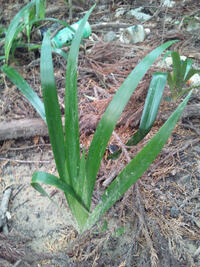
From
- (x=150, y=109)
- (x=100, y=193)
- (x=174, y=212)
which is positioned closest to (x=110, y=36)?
(x=150, y=109)

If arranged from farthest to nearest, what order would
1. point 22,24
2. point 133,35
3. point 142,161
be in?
point 133,35
point 22,24
point 142,161

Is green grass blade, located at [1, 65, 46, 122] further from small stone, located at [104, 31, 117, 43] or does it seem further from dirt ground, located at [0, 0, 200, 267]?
small stone, located at [104, 31, 117, 43]

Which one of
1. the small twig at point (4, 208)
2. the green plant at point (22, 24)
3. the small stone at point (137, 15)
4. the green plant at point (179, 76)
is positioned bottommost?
the small twig at point (4, 208)

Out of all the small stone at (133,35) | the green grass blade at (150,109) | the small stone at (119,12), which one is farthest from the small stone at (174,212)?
the small stone at (119,12)

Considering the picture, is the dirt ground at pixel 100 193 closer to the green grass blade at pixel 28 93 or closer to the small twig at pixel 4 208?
the small twig at pixel 4 208

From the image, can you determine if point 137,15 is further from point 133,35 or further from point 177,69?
point 177,69

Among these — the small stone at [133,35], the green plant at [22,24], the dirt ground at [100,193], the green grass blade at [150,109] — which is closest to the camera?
the dirt ground at [100,193]

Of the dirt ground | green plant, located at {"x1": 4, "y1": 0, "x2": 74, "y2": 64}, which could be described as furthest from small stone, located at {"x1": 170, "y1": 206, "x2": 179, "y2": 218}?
green plant, located at {"x1": 4, "y1": 0, "x2": 74, "y2": 64}
